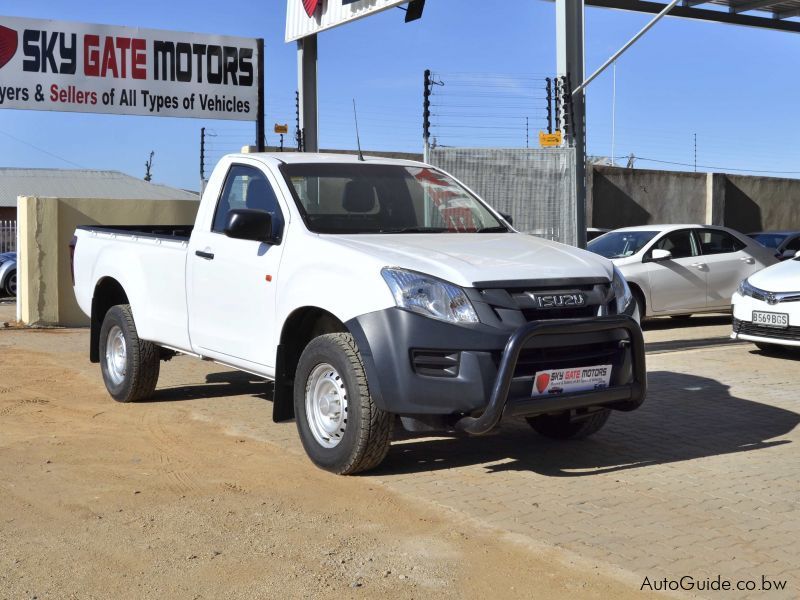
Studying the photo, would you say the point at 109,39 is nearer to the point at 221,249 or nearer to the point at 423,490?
the point at 221,249

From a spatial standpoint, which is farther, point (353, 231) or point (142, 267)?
point (142, 267)

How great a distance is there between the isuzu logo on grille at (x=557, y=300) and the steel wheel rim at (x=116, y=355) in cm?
413

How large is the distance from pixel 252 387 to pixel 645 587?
568 centimetres

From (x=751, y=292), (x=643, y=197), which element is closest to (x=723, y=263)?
(x=751, y=292)

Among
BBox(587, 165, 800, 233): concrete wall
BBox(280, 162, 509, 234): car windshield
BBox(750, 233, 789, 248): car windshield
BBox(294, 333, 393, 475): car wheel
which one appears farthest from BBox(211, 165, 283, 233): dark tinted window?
BBox(587, 165, 800, 233): concrete wall

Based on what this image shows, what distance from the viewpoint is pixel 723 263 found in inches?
565

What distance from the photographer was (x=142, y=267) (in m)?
8.15

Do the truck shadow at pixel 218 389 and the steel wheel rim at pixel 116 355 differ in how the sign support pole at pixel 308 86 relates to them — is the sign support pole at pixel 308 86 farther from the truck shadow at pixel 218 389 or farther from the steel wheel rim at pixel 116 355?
the steel wheel rim at pixel 116 355

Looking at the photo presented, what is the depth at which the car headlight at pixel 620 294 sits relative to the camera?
609 centimetres

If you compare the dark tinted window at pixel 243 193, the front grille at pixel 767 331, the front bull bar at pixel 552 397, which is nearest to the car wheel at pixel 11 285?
the dark tinted window at pixel 243 193

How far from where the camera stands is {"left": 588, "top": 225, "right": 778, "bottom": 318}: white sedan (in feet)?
45.5

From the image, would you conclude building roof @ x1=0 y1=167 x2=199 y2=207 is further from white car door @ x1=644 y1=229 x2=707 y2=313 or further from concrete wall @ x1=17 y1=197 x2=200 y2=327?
white car door @ x1=644 y1=229 x2=707 y2=313

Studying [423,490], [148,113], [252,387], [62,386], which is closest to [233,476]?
[423,490]

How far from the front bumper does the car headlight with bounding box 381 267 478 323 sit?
0.17ft
